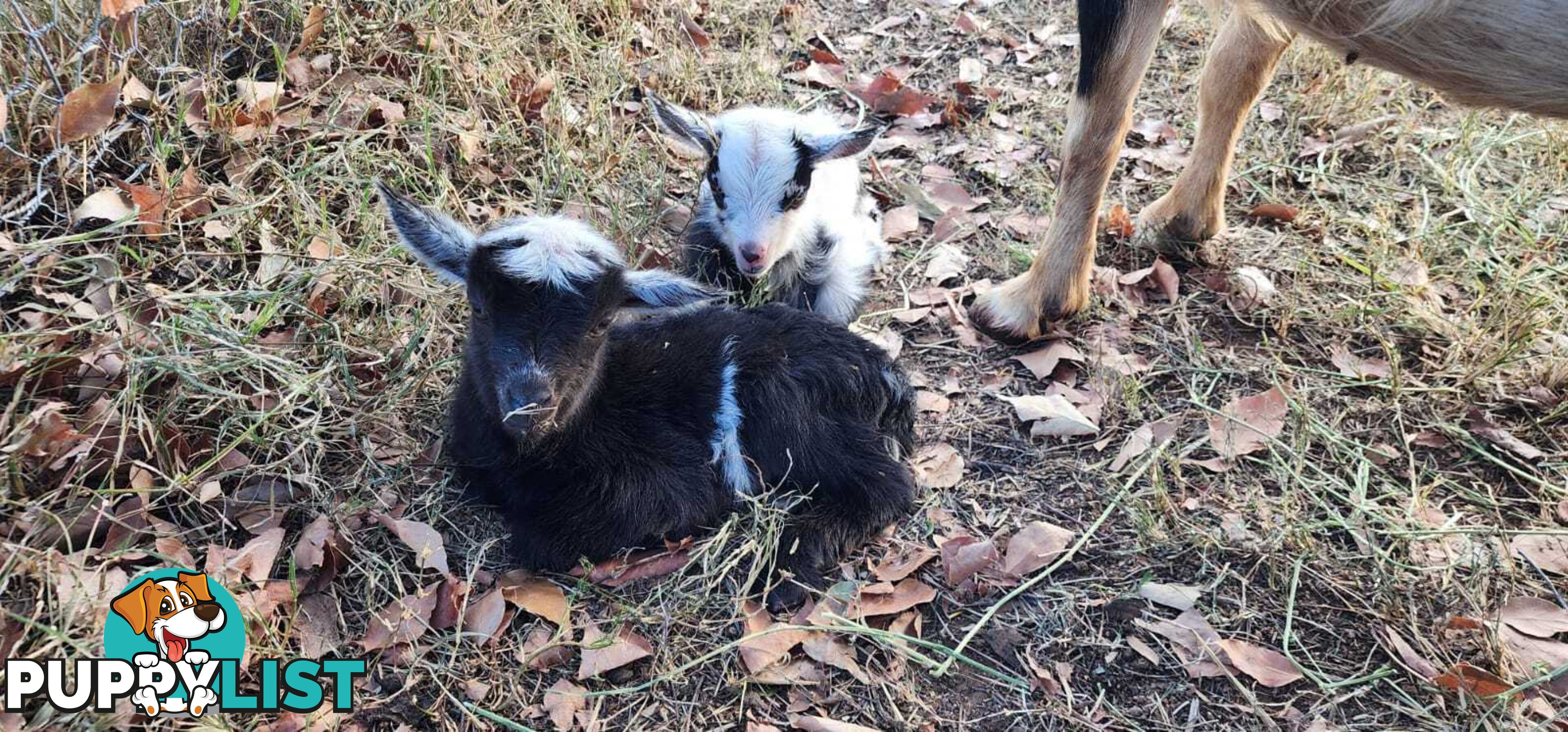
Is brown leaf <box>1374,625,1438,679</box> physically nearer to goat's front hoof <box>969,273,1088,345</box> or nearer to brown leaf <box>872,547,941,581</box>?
brown leaf <box>872,547,941,581</box>

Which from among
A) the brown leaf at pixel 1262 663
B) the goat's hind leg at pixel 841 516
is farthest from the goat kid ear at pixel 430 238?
the brown leaf at pixel 1262 663

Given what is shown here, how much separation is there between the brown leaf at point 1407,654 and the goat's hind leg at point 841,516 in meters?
1.41

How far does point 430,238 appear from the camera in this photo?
3.13 meters

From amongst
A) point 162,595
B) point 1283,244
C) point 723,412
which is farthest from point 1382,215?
point 162,595

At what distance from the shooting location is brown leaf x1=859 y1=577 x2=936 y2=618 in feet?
9.98

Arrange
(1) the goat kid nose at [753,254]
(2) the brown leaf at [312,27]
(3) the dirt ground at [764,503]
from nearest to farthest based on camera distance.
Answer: (3) the dirt ground at [764,503]
(1) the goat kid nose at [753,254]
(2) the brown leaf at [312,27]

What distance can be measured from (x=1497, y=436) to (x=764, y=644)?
8.81 feet

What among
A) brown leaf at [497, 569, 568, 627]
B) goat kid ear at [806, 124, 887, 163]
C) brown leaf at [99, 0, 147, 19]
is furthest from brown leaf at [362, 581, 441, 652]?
brown leaf at [99, 0, 147, 19]

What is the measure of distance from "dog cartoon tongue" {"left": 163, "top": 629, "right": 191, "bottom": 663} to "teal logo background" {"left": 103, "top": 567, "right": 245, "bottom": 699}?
2 centimetres

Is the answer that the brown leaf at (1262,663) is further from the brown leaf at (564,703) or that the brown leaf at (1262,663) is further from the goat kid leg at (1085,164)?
the brown leaf at (564,703)

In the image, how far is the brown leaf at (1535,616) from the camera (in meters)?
2.97

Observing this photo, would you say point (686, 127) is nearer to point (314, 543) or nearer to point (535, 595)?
point (535, 595)

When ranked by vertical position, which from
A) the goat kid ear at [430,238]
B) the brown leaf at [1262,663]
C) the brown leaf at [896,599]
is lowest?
the brown leaf at [896,599]

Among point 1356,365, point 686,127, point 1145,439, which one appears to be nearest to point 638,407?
point 686,127
